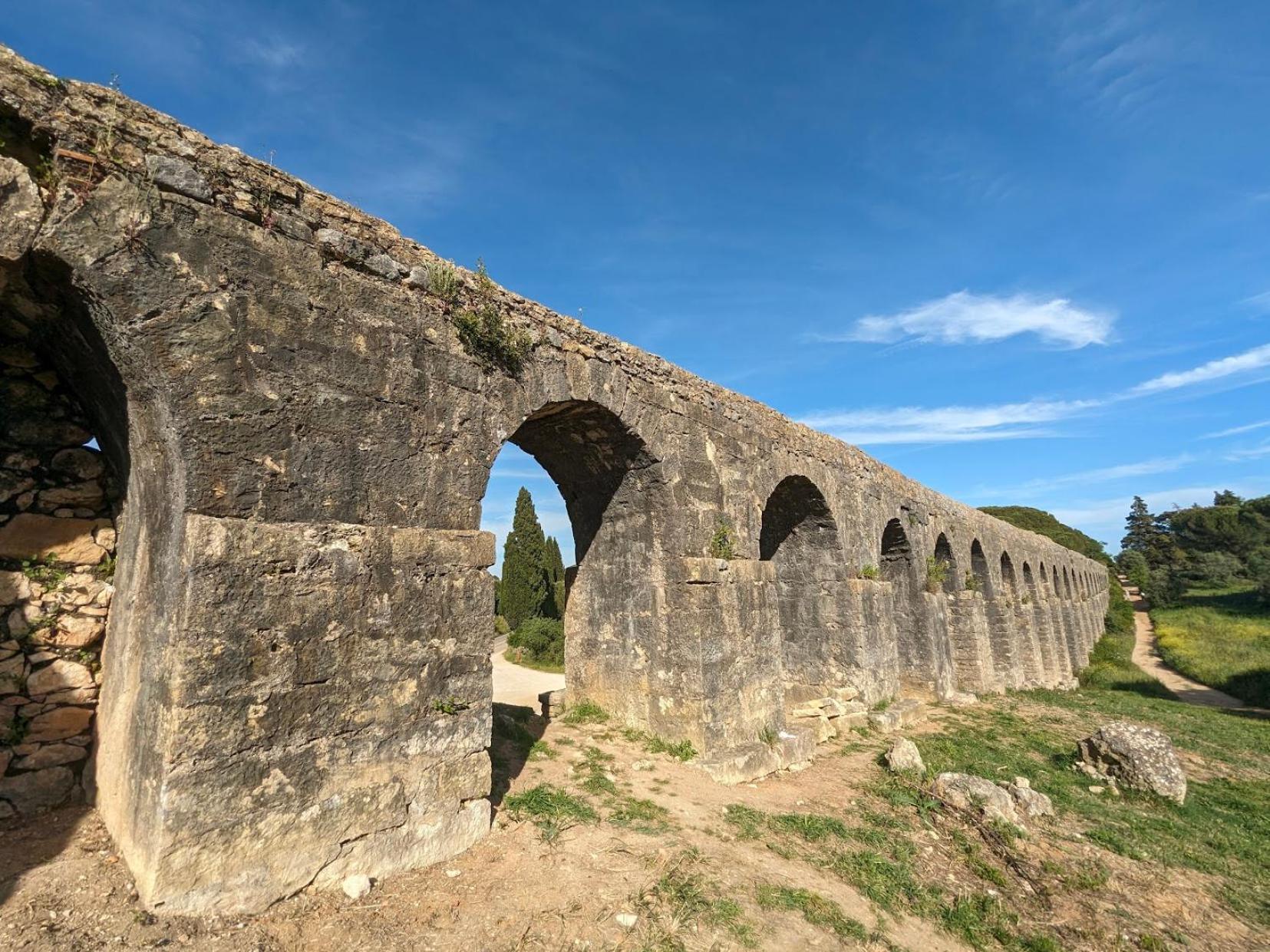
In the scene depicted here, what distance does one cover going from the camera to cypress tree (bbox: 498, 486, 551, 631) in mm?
24328

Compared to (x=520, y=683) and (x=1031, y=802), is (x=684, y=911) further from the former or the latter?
(x=520, y=683)

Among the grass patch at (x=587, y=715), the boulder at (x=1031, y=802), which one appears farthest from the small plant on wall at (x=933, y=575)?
the grass patch at (x=587, y=715)

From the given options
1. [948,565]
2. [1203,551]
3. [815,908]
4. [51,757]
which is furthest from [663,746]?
[1203,551]

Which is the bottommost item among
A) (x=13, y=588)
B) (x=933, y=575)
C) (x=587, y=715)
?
(x=587, y=715)

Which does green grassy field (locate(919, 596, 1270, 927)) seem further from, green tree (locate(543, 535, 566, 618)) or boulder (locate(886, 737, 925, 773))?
green tree (locate(543, 535, 566, 618))

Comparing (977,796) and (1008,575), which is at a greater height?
(1008,575)

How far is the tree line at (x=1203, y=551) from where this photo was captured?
44250 mm

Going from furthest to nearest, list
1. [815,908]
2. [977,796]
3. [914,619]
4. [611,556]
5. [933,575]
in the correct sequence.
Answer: [933,575]
[914,619]
[611,556]
[977,796]
[815,908]

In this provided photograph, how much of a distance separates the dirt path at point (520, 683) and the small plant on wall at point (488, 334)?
7.79m

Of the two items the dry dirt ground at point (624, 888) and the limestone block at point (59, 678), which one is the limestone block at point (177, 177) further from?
the dry dirt ground at point (624, 888)

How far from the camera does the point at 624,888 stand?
409 centimetres

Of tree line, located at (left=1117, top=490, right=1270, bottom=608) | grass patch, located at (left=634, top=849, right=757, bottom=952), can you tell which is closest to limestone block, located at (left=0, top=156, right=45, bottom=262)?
grass patch, located at (left=634, top=849, right=757, bottom=952)

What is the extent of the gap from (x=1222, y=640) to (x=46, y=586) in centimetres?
4021

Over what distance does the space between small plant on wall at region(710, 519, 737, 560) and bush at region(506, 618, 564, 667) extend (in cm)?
1380
